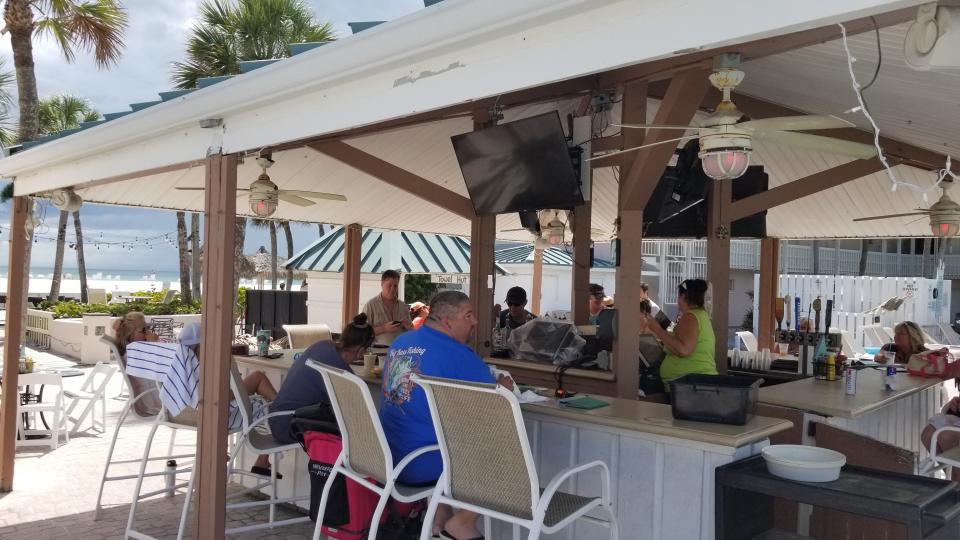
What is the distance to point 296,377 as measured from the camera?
164 inches

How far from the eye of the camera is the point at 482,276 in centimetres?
593

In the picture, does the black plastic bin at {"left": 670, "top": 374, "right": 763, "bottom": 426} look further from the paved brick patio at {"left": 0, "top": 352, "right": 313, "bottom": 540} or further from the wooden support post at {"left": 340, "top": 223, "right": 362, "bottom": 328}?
the wooden support post at {"left": 340, "top": 223, "right": 362, "bottom": 328}

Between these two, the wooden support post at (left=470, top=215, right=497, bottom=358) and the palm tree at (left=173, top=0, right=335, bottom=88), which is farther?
the palm tree at (left=173, top=0, right=335, bottom=88)

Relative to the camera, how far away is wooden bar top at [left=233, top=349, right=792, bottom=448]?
284 centimetres

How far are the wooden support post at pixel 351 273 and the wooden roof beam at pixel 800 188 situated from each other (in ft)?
17.8

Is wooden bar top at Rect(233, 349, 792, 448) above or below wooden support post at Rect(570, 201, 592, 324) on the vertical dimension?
below

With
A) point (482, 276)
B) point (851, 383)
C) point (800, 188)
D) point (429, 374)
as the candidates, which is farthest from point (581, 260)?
point (429, 374)

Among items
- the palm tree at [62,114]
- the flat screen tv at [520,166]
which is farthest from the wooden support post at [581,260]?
the palm tree at [62,114]

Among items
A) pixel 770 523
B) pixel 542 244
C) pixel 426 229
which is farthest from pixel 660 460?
pixel 426 229

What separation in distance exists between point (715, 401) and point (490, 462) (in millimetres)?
1023

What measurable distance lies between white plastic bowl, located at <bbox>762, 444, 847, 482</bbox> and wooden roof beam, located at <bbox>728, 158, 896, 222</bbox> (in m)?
Result: 3.67

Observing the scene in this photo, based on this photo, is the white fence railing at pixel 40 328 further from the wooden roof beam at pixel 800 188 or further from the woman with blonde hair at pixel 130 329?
the wooden roof beam at pixel 800 188

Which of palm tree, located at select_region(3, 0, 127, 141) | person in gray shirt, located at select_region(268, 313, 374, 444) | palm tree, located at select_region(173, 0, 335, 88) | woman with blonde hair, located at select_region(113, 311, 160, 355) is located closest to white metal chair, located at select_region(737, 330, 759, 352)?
person in gray shirt, located at select_region(268, 313, 374, 444)

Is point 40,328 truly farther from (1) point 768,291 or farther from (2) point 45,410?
(1) point 768,291
